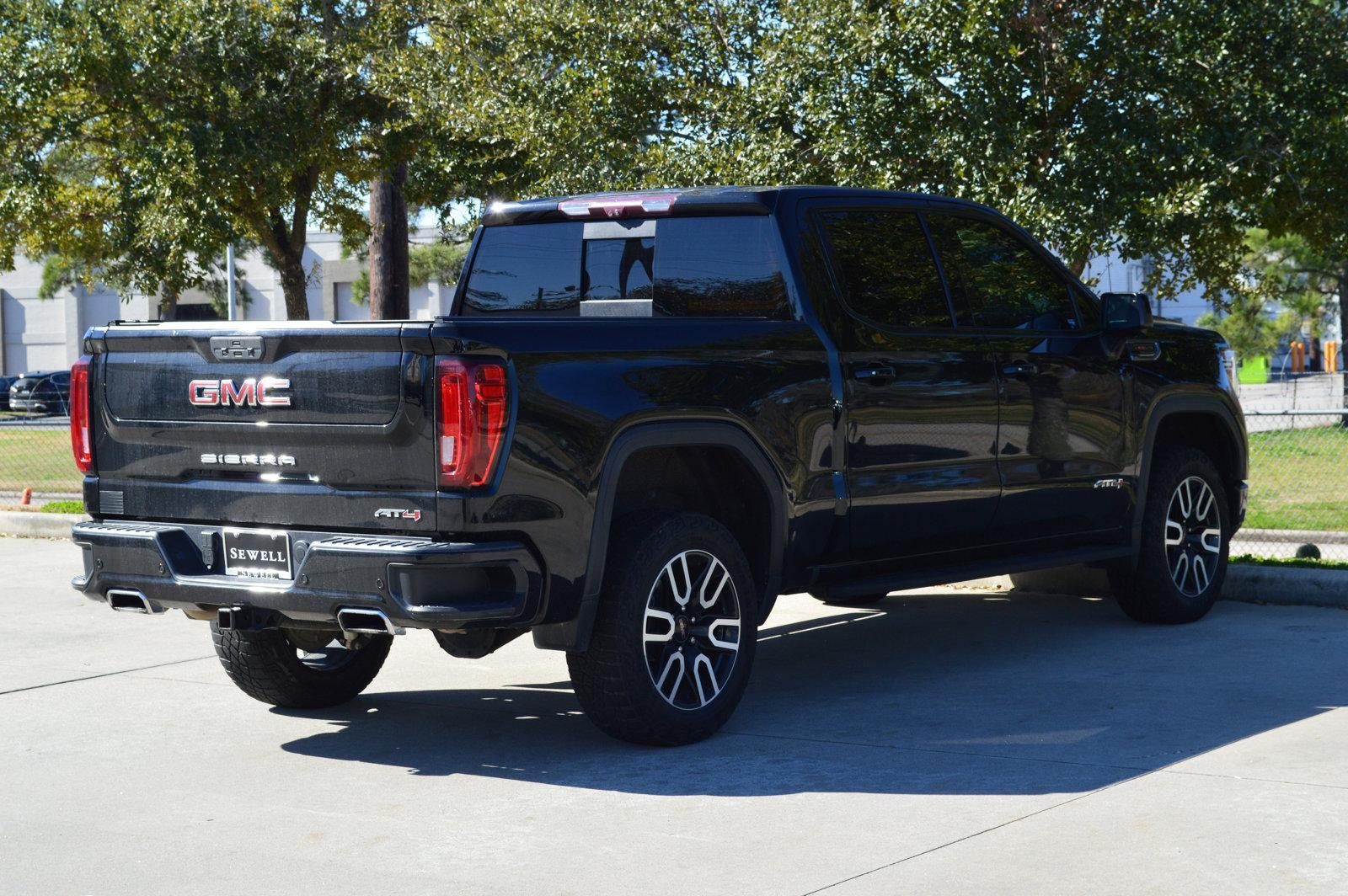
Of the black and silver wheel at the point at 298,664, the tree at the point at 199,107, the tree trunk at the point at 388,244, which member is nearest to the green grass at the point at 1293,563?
the black and silver wheel at the point at 298,664

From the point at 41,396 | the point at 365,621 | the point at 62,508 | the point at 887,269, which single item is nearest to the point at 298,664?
the point at 365,621

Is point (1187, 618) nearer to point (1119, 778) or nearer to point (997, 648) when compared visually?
point (997, 648)

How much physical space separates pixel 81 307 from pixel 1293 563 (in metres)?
66.8

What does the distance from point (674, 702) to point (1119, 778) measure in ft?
5.13

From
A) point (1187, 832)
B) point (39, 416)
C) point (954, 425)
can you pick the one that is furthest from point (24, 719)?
point (39, 416)

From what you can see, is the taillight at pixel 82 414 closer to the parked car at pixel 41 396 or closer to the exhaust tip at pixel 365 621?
the exhaust tip at pixel 365 621

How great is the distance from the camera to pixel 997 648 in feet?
25.9

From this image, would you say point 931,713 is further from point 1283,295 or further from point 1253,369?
point 1253,369

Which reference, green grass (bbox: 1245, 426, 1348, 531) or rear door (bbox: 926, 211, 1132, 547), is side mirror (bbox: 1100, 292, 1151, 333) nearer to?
rear door (bbox: 926, 211, 1132, 547)

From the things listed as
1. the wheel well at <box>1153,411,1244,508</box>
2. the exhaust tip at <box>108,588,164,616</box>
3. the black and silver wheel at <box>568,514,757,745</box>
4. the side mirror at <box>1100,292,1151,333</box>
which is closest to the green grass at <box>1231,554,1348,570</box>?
the wheel well at <box>1153,411,1244,508</box>

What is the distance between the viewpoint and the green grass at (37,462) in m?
17.5

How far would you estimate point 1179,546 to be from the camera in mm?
8312

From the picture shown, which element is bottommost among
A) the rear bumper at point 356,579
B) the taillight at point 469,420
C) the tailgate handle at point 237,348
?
the rear bumper at point 356,579

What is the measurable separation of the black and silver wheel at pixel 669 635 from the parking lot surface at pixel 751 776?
6.1 inches
